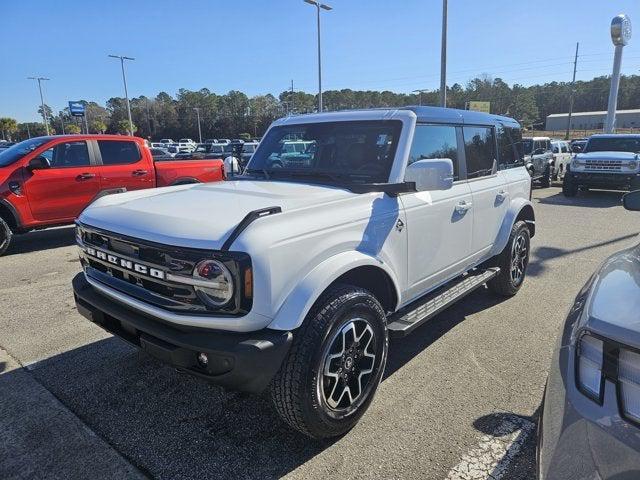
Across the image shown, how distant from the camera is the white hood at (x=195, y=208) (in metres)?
2.32

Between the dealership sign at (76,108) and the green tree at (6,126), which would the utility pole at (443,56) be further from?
the green tree at (6,126)

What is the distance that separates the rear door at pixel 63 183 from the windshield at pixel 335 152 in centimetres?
507

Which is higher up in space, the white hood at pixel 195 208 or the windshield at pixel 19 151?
the windshield at pixel 19 151

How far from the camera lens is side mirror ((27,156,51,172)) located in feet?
24.0

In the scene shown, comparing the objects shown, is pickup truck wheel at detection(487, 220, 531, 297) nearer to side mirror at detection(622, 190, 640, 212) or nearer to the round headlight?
side mirror at detection(622, 190, 640, 212)

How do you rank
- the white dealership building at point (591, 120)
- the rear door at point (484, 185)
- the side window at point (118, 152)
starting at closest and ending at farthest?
the rear door at point (484, 185) → the side window at point (118, 152) → the white dealership building at point (591, 120)

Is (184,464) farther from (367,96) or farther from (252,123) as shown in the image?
(252,123)

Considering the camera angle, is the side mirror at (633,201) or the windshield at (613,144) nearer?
the side mirror at (633,201)

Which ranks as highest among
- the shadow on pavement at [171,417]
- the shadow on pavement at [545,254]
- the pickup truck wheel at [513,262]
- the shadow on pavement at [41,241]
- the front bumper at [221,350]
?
the front bumper at [221,350]

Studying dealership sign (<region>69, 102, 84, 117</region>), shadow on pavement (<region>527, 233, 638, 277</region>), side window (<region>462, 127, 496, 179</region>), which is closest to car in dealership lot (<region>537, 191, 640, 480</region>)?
Result: side window (<region>462, 127, 496, 179</region>)

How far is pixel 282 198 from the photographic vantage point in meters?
2.86

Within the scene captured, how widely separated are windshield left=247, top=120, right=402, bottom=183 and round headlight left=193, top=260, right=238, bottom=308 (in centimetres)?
149

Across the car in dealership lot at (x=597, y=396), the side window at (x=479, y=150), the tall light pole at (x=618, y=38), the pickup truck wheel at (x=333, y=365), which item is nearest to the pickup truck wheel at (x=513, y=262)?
the side window at (x=479, y=150)

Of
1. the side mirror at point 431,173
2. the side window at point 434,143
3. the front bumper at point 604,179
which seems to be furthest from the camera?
the front bumper at point 604,179
